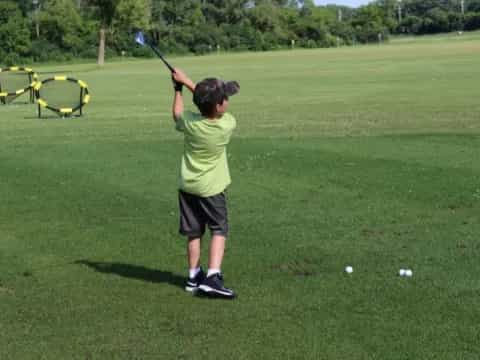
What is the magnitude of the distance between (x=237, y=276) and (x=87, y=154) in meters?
9.97

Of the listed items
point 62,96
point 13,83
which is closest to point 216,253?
point 62,96

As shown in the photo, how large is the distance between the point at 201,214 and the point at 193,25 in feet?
399

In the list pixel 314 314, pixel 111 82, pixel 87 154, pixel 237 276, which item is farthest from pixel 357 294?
pixel 111 82

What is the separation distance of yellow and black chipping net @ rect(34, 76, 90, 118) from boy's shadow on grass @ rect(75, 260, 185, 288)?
19.1m

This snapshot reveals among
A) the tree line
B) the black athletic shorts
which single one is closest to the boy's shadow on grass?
the black athletic shorts

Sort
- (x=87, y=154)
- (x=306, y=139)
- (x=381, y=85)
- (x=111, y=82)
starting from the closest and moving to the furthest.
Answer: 1. (x=87, y=154)
2. (x=306, y=139)
3. (x=381, y=85)
4. (x=111, y=82)

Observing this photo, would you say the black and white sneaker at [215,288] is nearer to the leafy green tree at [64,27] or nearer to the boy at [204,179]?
the boy at [204,179]

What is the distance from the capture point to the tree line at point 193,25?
9362 cm

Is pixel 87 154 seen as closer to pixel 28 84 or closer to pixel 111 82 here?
pixel 28 84

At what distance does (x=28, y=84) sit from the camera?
34.2 meters

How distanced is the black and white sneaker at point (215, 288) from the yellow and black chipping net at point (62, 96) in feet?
67.5

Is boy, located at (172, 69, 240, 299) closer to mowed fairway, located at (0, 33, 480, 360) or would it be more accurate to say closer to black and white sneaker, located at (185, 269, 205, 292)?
black and white sneaker, located at (185, 269, 205, 292)

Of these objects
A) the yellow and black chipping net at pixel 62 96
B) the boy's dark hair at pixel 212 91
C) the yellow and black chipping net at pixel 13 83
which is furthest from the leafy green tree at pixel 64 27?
the boy's dark hair at pixel 212 91

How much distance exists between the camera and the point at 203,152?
7.41 metres
